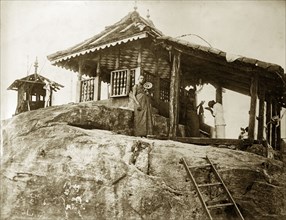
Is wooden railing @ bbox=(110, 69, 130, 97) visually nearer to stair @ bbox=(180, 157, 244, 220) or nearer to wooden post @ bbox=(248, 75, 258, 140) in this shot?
wooden post @ bbox=(248, 75, 258, 140)

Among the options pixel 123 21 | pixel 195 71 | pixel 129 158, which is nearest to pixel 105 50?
pixel 123 21

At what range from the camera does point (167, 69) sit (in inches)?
424

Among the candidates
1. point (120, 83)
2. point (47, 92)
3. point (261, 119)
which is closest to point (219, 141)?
point (261, 119)

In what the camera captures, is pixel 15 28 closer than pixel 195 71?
Yes

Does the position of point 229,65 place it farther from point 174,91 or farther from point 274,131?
point 274,131

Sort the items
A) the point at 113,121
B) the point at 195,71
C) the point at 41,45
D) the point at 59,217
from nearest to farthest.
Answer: the point at 59,217, the point at 41,45, the point at 113,121, the point at 195,71

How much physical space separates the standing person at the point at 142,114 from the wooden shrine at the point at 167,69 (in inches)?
20.5

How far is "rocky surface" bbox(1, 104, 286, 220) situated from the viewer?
4879 millimetres

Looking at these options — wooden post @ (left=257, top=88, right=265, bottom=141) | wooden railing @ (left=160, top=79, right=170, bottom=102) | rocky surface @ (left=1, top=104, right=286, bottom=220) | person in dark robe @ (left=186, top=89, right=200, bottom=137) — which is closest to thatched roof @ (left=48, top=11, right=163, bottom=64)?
wooden railing @ (left=160, top=79, right=170, bottom=102)

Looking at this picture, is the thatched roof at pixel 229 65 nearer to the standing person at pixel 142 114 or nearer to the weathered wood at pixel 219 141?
the standing person at pixel 142 114

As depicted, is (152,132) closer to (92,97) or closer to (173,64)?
(173,64)

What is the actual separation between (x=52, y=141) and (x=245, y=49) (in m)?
4.19

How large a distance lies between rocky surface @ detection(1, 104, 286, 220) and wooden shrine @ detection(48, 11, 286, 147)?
48.8 inches

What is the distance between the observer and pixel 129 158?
5242mm
